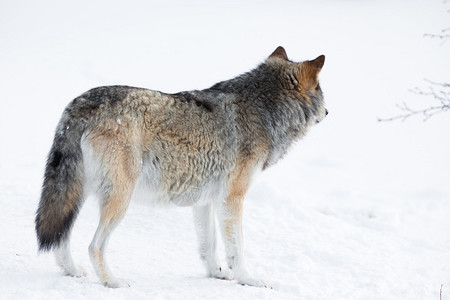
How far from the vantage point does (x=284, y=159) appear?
12.8 meters

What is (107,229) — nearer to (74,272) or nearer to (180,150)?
(74,272)

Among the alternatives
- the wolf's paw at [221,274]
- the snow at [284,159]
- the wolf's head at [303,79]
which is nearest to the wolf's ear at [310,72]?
the wolf's head at [303,79]

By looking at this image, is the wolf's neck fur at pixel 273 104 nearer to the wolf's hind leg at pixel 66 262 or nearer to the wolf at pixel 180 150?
the wolf at pixel 180 150

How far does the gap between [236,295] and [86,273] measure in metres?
1.34

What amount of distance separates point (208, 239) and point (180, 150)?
1173mm

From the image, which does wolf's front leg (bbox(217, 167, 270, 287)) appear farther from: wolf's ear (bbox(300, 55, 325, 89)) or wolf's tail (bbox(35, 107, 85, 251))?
wolf's ear (bbox(300, 55, 325, 89))

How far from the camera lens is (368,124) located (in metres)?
18.1

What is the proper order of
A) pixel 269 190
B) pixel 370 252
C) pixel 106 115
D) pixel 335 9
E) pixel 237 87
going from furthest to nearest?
pixel 335 9, pixel 269 190, pixel 370 252, pixel 237 87, pixel 106 115

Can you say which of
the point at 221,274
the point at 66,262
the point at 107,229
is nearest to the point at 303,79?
the point at 221,274

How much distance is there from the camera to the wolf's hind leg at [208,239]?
5.59 metres

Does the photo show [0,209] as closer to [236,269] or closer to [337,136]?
[236,269]

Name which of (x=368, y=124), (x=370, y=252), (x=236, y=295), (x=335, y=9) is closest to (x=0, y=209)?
(x=236, y=295)

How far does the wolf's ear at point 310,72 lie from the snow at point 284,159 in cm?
204

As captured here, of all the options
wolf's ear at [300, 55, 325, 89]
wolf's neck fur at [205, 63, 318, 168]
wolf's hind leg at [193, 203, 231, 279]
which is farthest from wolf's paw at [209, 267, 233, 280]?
wolf's ear at [300, 55, 325, 89]
